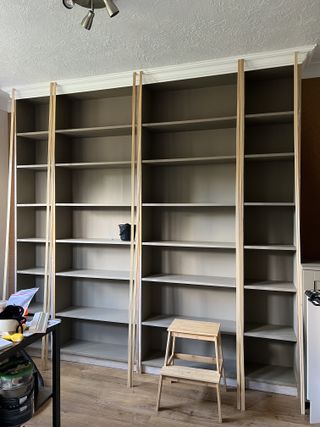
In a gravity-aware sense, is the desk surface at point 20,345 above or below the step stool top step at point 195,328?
above

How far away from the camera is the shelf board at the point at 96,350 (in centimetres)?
293

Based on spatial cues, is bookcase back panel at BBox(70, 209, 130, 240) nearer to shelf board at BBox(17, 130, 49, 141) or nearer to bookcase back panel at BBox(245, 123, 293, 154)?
shelf board at BBox(17, 130, 49, 141)

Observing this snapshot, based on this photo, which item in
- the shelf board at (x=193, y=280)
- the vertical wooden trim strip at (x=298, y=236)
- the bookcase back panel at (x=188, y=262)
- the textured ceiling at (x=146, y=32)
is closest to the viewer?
the textured ceiling at (x=146, y=32)

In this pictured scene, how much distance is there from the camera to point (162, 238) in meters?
3.06

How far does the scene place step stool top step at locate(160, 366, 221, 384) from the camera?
221 centimetres

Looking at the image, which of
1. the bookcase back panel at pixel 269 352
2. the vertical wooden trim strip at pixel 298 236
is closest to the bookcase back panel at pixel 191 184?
the vertical wooden trim strip at pixel 298 236

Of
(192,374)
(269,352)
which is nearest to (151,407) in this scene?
(192,374)

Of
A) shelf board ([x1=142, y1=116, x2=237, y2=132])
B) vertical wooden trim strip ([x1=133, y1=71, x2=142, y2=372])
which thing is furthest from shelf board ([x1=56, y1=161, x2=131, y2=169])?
shelf board ([x1=142, y1=116, x2=237, y2=132])

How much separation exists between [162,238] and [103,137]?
1.17 m

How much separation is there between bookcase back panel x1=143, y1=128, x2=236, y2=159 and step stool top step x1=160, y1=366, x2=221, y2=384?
173cm

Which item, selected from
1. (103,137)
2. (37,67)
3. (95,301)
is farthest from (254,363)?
(37,67)

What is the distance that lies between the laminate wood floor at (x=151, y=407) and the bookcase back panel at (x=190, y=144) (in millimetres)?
1938

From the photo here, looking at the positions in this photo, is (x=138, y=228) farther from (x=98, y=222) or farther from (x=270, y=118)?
(x=270, y=118)

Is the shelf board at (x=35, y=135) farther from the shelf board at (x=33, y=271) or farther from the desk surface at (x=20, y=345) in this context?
the desk surface at (x=20, y=345)
